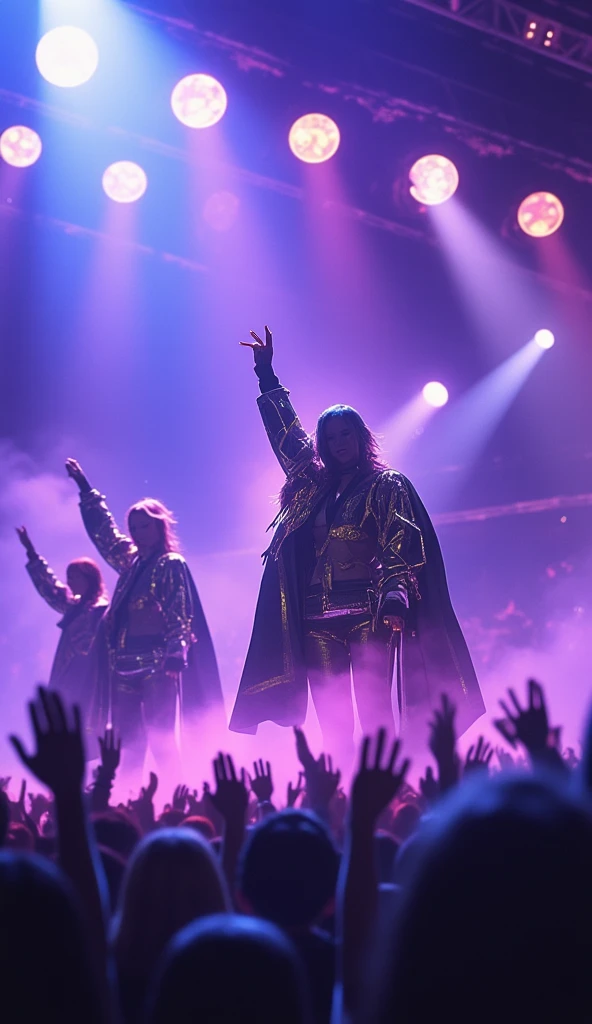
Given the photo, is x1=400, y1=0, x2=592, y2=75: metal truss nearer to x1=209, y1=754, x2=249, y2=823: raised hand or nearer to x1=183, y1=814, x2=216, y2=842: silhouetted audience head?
x1=183, y1=814, x2=216, y2=842: silhouetted audience head

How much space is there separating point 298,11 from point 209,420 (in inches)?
197

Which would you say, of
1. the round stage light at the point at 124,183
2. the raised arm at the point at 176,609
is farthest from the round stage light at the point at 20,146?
the raised arm at the point at 176,609

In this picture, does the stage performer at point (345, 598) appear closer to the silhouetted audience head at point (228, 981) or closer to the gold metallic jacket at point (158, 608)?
the gold metallic jacket at point (158, 608)

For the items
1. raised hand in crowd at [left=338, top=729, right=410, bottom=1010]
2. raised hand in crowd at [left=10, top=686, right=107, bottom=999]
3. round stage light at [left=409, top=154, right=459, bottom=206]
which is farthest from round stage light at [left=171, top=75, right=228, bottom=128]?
raised hand in crowd at [left=338, top=729, right=410, bottom=1010]

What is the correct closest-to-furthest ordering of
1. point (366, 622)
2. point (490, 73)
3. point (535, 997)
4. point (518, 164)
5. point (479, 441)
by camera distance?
point (535, 997) → point (366, 622) → point (490, 73) → point (518, 164) → point (479, 441)

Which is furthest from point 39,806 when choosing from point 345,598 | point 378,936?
point 378,936

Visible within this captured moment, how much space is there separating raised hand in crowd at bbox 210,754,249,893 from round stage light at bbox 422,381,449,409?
9167 mm

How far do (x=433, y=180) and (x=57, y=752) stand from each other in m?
8.47

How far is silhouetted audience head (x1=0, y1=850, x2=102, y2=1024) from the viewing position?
2.64ft

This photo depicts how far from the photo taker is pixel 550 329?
10.1 m

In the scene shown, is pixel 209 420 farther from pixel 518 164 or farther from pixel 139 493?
pixel 518 164

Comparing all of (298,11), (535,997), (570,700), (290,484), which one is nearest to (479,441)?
(570,700)

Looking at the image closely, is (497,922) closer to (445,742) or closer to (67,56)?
(445,742)

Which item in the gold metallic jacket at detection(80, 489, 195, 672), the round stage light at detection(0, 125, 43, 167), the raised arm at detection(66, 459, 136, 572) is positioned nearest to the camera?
the gold metallic jacket at detection(80, 489, 195, 672)
